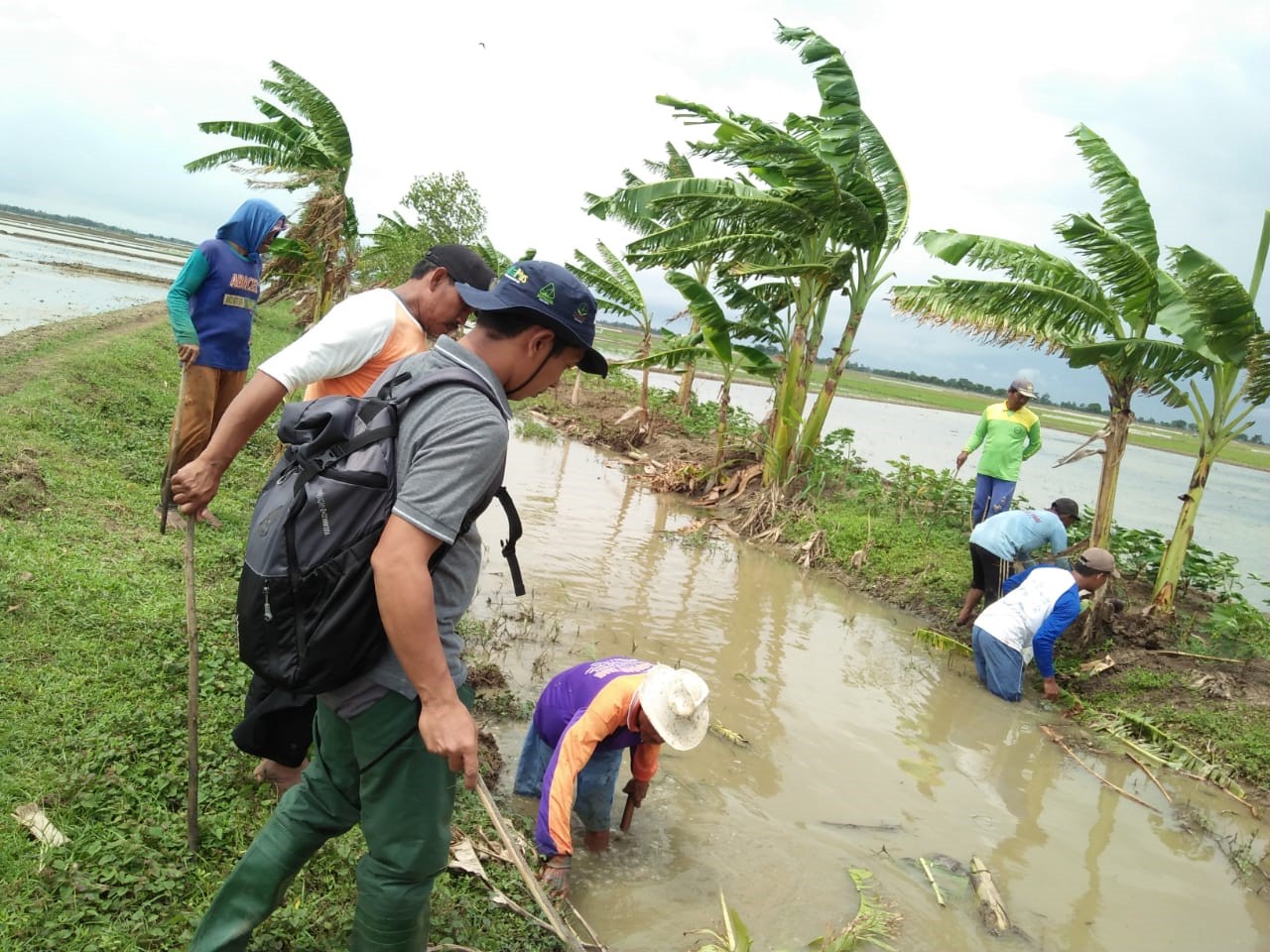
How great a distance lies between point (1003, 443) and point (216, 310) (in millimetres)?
6990

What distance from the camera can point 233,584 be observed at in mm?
A: 4980

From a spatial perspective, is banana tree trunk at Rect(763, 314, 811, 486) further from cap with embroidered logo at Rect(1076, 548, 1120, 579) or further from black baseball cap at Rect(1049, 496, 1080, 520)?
cap with embroidered logo at Rect(1076, 548, 1120, 579)

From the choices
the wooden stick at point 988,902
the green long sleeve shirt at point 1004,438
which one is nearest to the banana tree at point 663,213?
the green long sleeve shirt at point 1004,438

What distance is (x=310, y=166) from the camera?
31.8 ft

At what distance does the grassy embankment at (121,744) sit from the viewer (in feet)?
8.39

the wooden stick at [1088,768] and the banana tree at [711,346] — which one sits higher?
the banana tree at [711,346]

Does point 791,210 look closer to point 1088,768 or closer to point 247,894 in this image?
point 1088,768

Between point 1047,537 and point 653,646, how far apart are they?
11.6ft

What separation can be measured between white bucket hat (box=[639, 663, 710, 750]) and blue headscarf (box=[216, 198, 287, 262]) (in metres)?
3.47

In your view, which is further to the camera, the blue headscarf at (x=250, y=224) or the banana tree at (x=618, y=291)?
the banana tree at (x=618, y=291)

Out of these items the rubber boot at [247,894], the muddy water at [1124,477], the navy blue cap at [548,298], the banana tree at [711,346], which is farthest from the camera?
the muddy water at [1124,477]

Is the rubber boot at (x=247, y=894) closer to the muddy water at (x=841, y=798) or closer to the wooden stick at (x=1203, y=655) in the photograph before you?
the muddy water at (x=841, y=798)

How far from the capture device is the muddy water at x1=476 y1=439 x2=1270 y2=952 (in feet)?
12.2

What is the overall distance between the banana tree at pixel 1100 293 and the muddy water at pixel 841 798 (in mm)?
2593
